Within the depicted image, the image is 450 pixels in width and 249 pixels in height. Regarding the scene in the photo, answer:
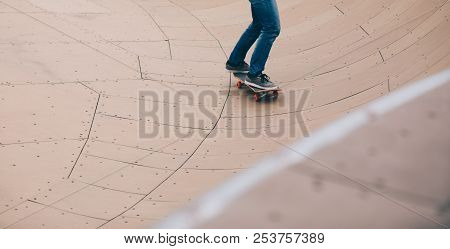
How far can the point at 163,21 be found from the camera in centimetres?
837

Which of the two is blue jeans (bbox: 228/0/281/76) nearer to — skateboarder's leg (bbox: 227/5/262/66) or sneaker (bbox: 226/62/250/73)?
skateboarder's leg (bbox: 227/5/262/66)

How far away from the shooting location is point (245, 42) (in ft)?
21.0

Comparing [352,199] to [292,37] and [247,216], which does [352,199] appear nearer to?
[247,216]

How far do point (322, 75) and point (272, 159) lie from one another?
4.74 metres

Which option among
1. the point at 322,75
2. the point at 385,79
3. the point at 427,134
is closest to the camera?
the point at 427,134

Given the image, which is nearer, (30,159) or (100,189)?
(100,189)

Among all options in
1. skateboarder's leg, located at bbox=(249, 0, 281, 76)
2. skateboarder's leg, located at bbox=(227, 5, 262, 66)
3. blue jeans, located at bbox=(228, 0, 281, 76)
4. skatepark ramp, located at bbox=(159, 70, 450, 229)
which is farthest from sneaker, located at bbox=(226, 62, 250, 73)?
skatepark ramp, located at bbox=(159, 70, 450, 229)

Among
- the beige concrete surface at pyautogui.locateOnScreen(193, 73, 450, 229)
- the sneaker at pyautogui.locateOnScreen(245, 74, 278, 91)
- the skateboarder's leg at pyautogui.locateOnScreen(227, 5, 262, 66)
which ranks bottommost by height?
the beige concrete surface at pyautogui.locateOnScreen(193, 73, 450, 229)

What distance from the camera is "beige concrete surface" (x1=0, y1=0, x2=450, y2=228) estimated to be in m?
4.62

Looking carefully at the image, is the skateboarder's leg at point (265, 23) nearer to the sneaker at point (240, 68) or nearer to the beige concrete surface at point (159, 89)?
the sneaker at point (240, 68)

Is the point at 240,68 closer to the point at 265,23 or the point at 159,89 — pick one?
the point at 265,23

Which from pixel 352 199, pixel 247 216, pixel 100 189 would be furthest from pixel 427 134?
pixel 100 189

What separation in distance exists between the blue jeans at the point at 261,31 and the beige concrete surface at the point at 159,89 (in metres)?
0.47

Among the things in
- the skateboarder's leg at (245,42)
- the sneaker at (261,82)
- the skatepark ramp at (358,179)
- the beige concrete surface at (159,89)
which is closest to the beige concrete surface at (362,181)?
the skatepark ramp at (358,179)
